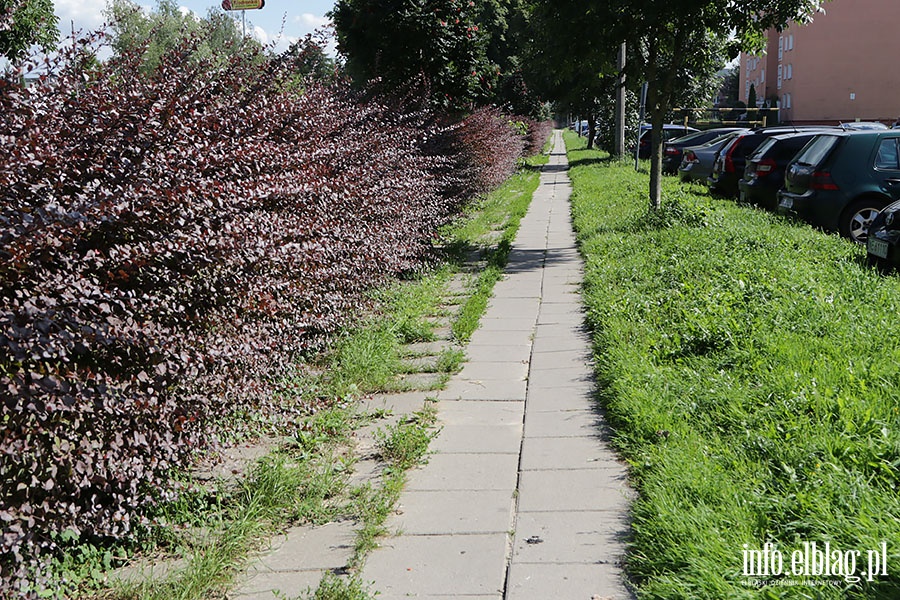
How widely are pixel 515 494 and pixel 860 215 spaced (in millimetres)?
9522

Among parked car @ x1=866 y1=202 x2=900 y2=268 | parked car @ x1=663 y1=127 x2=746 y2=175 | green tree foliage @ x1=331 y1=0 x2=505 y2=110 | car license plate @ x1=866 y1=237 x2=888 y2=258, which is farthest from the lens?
parked car @ x1=663 y1=127 x2=746 y2=175

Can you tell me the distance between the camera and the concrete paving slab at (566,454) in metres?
4.48

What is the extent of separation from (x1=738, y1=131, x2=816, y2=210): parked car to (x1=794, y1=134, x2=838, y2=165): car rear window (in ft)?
7.85

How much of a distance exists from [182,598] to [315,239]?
260 cm

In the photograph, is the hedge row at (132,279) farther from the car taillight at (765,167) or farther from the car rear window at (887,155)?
the car taillight at (765,167)

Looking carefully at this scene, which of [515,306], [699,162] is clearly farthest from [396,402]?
[699,162]

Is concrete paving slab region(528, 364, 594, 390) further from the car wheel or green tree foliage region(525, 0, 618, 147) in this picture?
green tree foliage region(525, 0, 618, 147)

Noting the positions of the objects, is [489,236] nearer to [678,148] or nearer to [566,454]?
[566,454]

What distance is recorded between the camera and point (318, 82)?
8.75 m

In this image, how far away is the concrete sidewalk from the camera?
3396 millimetres

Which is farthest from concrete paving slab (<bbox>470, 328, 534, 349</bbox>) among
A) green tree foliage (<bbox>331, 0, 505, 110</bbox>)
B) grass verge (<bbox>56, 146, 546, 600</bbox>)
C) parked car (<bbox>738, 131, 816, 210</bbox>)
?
parked car (<bbox>738, 131, 816, 210</bbox>)

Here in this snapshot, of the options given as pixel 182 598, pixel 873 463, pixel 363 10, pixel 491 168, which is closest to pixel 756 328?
pixel 873 463

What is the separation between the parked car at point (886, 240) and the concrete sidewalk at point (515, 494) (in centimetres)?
370

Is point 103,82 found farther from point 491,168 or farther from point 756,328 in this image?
point 491,168
